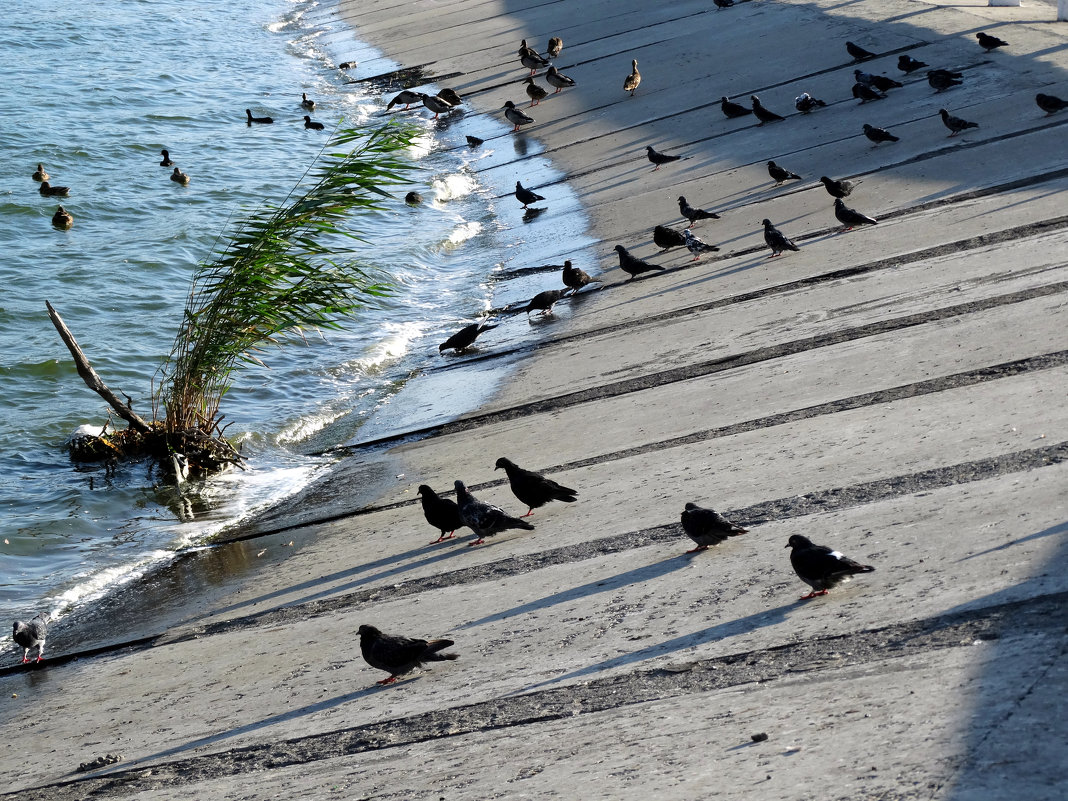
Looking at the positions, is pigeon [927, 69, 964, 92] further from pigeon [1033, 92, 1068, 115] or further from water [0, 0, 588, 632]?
water [0, 0, 588, 632]

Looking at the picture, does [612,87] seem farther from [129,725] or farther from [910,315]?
[129,725]

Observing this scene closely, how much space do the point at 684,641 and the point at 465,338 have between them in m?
6.28

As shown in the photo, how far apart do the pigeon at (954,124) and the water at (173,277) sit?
171 inches

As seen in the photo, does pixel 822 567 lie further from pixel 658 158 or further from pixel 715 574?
pixel 658 158

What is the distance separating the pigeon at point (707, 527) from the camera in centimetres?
543

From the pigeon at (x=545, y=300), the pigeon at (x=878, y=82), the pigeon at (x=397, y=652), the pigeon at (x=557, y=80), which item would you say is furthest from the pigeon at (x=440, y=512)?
the pigeon at (x=557, y=80)

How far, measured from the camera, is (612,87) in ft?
65.1

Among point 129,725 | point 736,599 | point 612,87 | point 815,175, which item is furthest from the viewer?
point 612,87

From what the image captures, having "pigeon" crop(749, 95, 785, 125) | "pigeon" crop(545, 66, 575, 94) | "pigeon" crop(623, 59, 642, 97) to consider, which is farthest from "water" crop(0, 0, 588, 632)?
"pigeon" crop(749, 95, 785, 125)

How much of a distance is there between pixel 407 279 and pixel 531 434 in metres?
6.80

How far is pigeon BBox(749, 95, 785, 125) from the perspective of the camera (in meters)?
14.8

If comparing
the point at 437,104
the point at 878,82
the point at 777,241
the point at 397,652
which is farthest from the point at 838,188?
the point at 437,104

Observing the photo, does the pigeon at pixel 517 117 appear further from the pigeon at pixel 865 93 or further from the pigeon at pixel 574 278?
the pigeon at pixel 574 278

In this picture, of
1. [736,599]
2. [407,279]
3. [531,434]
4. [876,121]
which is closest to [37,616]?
[531,434]
